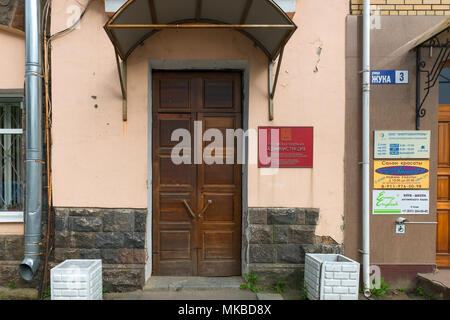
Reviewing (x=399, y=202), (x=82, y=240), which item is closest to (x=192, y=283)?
(x=82, y=240)

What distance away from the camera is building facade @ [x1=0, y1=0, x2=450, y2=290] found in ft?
11.6

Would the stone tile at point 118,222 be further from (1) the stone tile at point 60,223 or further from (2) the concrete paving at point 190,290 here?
(2) the concrete paving at point 190,290

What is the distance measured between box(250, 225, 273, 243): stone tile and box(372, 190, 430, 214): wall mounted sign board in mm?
1418

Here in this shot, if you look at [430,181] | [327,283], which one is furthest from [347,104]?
[327,283]

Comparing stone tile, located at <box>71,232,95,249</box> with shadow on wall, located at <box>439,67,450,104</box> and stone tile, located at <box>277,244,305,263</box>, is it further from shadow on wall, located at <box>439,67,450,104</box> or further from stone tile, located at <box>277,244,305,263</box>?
shadow on wall, located at <box>439,67,450,104</box>

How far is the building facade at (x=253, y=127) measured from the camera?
3521 millimetres

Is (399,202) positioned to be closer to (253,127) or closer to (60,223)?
(253,127)

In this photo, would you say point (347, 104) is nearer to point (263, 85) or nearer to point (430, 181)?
point (263, 85)

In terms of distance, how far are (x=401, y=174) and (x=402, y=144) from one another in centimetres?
40

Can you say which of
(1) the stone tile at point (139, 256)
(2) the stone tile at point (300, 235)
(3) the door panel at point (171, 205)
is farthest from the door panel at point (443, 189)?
(1) the stone tile at point (139, 256)

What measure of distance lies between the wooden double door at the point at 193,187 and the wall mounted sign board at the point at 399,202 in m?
1.84

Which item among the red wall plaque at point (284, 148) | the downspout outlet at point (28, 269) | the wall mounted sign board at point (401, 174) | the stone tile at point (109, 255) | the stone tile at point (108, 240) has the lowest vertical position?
the downspout outlet at point (28, 269)

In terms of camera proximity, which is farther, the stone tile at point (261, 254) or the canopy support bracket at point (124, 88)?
the stone tile at point (261, 254)

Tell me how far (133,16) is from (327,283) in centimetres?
368
